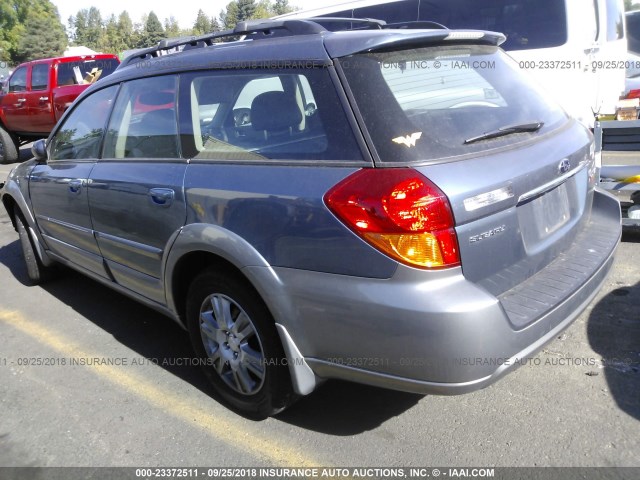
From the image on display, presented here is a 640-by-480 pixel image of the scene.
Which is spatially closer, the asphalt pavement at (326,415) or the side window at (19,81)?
the asphalt pavement at (326,415)

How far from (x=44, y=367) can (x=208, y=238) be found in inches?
68.2

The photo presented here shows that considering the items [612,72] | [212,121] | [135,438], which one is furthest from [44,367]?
[612,72]

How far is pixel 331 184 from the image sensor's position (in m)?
2.28

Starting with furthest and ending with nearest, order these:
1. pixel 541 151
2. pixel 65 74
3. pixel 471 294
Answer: pixel 65 74, pixel 541 151, pixel 471 294

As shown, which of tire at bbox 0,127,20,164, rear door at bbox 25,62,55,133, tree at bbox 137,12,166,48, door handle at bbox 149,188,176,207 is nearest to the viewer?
door handle at bbox 149,188,176,207

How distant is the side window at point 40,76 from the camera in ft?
38.2

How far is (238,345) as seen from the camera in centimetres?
281

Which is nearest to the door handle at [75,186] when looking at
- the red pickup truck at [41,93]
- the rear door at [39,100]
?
the red pickup truck at [41,93]

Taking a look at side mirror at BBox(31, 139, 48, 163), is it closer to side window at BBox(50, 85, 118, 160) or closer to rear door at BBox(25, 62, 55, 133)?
side window at BBox(50, 85, 118, 160)

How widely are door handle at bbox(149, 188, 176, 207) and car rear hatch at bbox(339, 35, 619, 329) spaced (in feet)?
3.70

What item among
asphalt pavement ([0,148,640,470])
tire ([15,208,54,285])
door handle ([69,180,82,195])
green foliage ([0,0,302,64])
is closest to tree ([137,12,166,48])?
green foliage ([0,0,302,64])

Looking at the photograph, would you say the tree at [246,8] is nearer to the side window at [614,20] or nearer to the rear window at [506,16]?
the rear window at [506,16]

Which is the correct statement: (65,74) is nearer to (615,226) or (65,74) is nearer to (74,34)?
(615,226)

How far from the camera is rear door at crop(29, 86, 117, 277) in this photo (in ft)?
12.4
